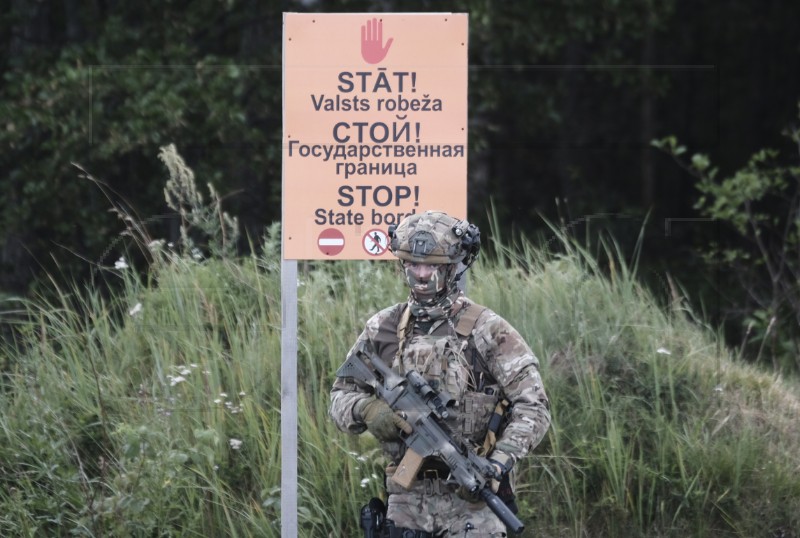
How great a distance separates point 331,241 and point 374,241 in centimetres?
19

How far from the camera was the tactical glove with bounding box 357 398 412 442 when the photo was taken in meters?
4.29

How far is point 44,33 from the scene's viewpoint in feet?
37.0

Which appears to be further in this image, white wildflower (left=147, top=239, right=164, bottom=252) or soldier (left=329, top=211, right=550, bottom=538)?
white wildflower (left=147, top=239, right=164, bottom=252)

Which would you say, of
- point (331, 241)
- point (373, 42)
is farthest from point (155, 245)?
point (373, 42)

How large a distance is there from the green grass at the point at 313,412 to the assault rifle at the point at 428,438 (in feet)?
4.70

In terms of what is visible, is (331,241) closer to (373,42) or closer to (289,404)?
(289,404)

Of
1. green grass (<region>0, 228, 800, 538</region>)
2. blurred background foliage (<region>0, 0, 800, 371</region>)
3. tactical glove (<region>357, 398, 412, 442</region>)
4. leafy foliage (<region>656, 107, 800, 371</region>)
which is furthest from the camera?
leafy foliage (<region>656, 107, 800, 371</region>)

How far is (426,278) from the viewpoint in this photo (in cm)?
439

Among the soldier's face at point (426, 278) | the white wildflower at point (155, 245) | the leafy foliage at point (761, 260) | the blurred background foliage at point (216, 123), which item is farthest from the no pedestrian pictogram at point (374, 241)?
the leafy foliage at point (761, 260)

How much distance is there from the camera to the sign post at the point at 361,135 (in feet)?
17.6

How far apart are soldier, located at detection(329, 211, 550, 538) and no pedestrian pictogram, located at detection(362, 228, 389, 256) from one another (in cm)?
83

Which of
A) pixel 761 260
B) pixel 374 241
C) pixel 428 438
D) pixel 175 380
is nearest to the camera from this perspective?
pixel 428 438

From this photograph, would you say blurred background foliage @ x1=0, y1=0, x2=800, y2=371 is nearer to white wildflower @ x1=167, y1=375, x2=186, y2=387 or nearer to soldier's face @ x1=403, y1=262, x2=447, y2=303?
white wildflower @ x1=167, y1=375, x2=186, y2=387

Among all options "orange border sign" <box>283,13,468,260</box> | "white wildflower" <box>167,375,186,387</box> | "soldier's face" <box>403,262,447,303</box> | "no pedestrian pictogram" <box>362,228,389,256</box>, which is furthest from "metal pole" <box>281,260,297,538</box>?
"soldier's face" <box>403,262,447,303</box>
